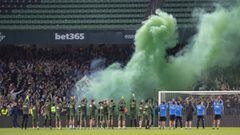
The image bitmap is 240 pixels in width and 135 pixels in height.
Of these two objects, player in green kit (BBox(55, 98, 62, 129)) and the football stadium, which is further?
the football stadium

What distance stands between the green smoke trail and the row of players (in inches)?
220

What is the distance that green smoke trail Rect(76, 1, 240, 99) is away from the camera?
183ft

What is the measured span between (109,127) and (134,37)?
10881 mm

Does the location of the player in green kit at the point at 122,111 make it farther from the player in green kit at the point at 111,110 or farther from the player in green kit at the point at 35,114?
the player in green kit at the point at 35,114

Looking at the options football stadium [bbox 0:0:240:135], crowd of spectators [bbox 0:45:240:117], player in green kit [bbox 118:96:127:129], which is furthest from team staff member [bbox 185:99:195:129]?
crowd of spectators [bbox 0:45:240:117]

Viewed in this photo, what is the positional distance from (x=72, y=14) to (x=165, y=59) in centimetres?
845

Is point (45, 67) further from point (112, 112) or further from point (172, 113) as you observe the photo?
point (172, 113)

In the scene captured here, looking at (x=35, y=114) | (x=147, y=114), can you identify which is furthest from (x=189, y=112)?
(x=35, y=114)

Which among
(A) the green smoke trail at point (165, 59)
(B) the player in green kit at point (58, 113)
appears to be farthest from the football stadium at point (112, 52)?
(B) the player in green kit at point (58, 113)

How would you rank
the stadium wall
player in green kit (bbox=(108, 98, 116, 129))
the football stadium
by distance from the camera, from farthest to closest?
1. the stadium wall
2. the football stadium
3. player in green kit (bbox=(108, 98, 116, 129))

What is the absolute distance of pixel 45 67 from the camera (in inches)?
2263

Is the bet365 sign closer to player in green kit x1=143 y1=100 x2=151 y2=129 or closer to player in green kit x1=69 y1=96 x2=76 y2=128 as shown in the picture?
player in green kit x1=69 y1=96 x2=76 y2=128

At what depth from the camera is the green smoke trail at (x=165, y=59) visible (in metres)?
55.7

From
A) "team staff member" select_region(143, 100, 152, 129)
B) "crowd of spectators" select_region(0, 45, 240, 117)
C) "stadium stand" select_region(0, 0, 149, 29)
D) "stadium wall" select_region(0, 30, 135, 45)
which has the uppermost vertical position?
"stadium stand" select_region(0, 0, 149, 29)
